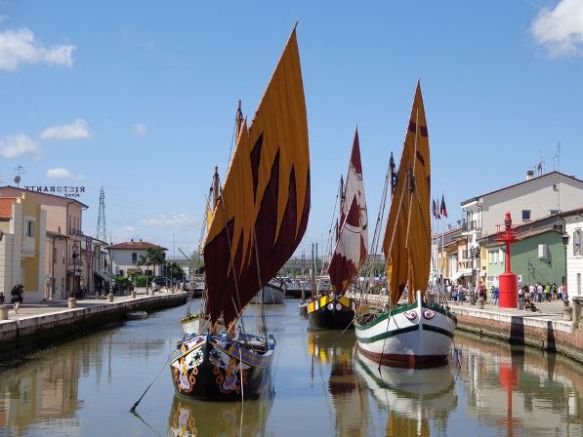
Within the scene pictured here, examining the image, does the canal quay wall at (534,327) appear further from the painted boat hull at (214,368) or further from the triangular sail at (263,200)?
the painted boat hull at (214,368)

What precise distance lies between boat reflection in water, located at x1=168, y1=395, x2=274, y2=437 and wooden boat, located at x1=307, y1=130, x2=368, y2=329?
24644 millimetres

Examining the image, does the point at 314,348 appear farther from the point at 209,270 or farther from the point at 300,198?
the point at 209,270

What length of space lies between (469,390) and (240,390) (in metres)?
7.78

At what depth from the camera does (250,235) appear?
22.2m

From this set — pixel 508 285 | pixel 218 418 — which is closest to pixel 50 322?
pixel 218 418

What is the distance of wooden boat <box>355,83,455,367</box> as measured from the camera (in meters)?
28.9

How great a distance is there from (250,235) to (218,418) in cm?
466

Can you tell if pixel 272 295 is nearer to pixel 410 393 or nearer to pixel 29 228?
pixel 29 228

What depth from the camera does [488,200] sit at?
247 feet

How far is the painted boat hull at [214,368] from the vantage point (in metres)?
20.4

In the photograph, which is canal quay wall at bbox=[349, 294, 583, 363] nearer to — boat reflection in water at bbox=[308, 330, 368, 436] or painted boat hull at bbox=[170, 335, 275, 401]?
boat reflection in water at bbox=[308, 330, 368, 436]

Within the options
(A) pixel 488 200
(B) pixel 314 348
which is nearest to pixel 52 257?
(B) pixel 314 348

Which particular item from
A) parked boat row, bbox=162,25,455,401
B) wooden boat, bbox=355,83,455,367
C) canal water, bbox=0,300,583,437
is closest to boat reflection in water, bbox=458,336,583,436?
canal water, bbox=0,300,583,437

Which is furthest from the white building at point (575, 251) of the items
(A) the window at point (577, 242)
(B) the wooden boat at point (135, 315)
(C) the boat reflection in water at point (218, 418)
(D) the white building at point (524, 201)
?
(C) the boat reflection in water at point (218, 418)
